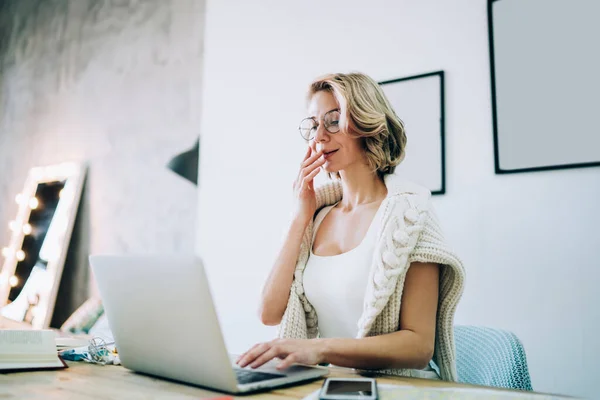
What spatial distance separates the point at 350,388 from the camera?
728mm

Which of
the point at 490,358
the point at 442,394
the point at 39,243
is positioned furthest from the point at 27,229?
the point at 442,394

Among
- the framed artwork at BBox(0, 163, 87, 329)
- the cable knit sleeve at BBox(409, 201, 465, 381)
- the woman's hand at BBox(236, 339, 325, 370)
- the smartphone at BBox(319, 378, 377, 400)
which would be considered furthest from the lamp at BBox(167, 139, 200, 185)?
the smartphone at BBox(319, 378, 377, 400)

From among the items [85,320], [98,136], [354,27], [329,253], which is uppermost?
[354,27]

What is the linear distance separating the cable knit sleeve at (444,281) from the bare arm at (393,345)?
0.03 meters

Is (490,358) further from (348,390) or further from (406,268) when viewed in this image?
(348,390)

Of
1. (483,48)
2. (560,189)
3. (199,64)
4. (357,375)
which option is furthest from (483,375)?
(199,64)

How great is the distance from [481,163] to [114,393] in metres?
1.26

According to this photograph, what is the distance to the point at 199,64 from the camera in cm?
249

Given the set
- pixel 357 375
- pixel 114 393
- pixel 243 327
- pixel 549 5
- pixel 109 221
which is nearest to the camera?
pixel 114 393

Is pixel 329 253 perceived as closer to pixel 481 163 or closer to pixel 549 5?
pixel 481 163

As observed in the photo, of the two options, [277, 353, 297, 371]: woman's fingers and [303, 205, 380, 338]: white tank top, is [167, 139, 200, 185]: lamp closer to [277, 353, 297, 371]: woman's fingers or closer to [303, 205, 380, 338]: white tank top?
[303, 205, 380, 338]: white tank top

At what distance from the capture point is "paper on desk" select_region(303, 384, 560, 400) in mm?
711

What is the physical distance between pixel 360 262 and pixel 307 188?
0.32m

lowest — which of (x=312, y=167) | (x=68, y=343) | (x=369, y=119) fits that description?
(x=68, y=343)
